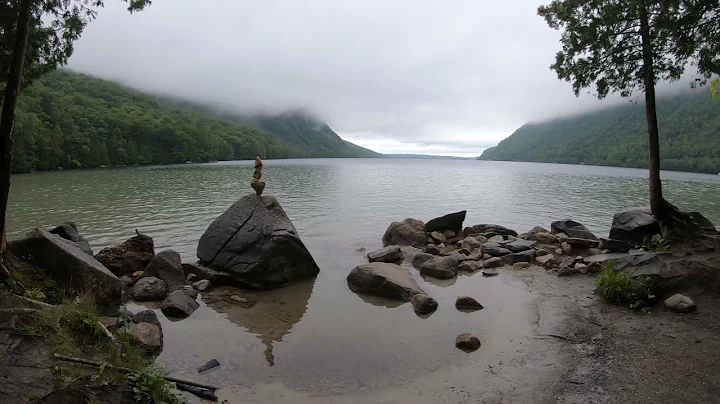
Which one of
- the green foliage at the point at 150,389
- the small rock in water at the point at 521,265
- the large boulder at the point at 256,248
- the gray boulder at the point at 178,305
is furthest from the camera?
the small rock in water at the point at 521,265

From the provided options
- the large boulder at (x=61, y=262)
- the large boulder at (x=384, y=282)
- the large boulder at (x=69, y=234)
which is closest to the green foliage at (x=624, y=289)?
the large boulder at (x=384, y=282)

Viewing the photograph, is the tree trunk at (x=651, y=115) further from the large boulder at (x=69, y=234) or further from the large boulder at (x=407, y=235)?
the large boulder at (x=69, y=234)

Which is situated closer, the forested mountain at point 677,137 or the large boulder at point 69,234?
the large boulder at point 69,234

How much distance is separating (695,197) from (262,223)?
186ft

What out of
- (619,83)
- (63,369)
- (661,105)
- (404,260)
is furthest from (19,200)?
(661,105)

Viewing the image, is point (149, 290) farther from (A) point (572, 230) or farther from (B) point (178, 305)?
(A) point (572, 230)

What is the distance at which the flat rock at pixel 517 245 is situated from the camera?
18984 mm

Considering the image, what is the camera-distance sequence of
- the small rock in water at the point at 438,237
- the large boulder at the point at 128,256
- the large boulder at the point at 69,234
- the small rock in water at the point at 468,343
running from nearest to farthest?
1. the small rock in water at the point at 468,343
2. the large boulder at the point at 128,256
3. the large boulder at the point at 69,234
4. the small rock in water at the point at 438,237

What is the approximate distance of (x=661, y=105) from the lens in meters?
138

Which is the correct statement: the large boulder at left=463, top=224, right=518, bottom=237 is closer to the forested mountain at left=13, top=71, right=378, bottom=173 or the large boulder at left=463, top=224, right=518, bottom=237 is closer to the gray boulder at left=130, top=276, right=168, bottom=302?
the gray boulder at left=130, top=276, right=168, bottom=302

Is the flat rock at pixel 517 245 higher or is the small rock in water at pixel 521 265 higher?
the flat rock at pixel 517 245

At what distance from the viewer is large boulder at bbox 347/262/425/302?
13.3 metres

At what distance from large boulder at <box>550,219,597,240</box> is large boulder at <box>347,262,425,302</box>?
39.6 feet

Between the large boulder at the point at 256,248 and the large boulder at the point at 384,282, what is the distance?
2140 mm
